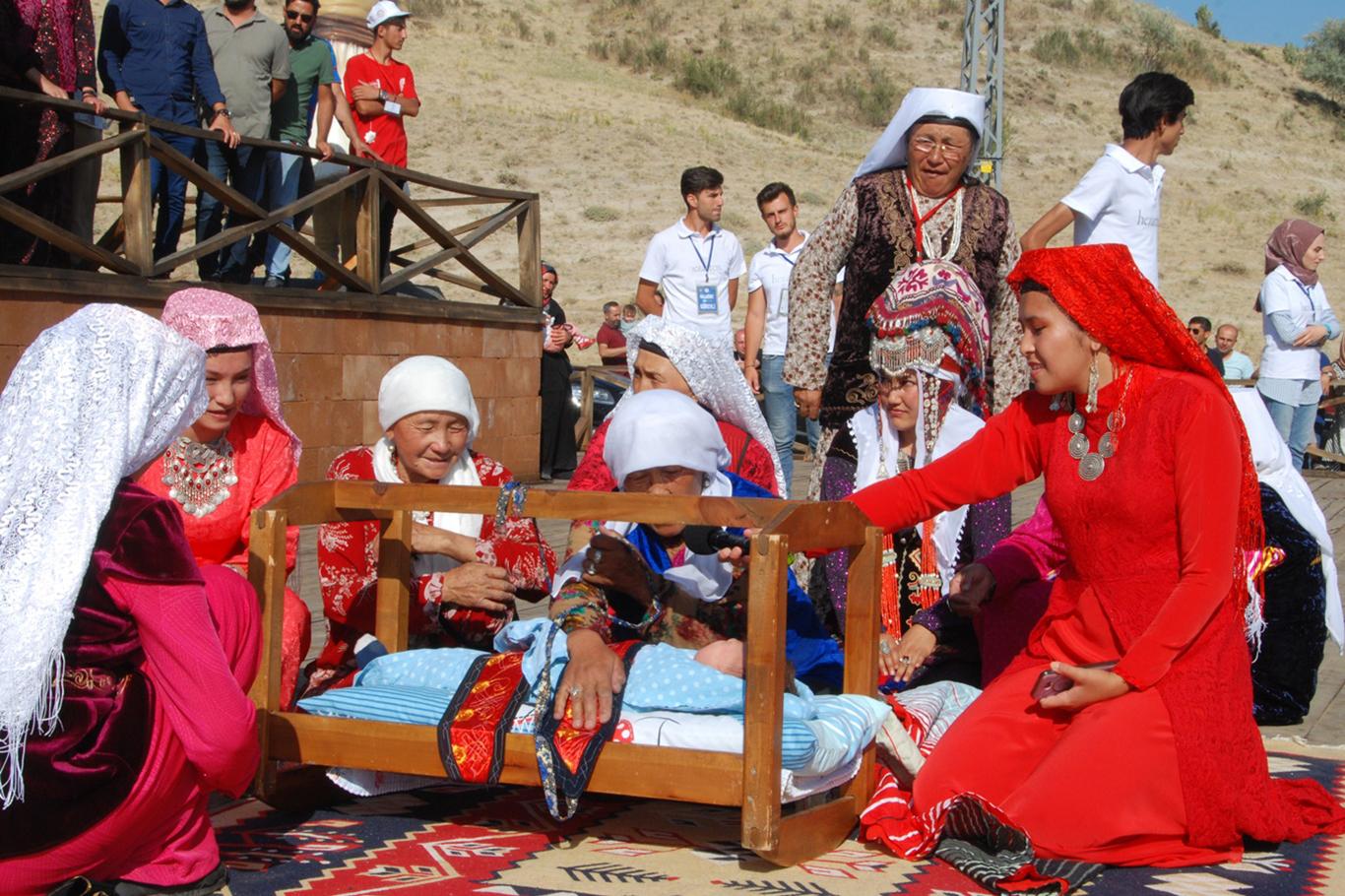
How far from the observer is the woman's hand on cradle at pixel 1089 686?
13.2ft

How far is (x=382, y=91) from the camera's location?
462 inches

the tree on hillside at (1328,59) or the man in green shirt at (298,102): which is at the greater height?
the tree on hillside at (1328,59)

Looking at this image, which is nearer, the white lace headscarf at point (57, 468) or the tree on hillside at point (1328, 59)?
the white lace headscarf at point (57, 468)

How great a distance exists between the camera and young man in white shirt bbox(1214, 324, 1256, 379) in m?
17.8

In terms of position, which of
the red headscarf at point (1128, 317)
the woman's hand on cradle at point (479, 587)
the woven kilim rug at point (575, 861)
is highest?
the red headscarf at point (1128, 317)

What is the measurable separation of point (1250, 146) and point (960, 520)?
169 ft

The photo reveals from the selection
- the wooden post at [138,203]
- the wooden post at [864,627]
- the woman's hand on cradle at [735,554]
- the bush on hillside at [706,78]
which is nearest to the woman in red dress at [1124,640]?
the wooden post at [864,627]

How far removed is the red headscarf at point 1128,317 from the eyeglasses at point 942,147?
1.59m

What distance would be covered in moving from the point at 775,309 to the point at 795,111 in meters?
42.1

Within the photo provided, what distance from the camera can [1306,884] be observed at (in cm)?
379

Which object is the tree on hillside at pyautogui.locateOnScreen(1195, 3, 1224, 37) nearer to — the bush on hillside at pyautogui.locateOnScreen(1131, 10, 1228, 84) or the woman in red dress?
the bush on hillside at pyautogui.locateOnScreen(1131, 10, 1228, 84)

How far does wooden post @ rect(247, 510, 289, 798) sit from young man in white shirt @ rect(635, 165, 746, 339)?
5.83 metres

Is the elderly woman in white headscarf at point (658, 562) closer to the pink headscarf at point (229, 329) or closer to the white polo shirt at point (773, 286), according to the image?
the pink headscarf at point (229, 329)

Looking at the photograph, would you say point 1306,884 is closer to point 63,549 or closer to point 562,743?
point 562,743
